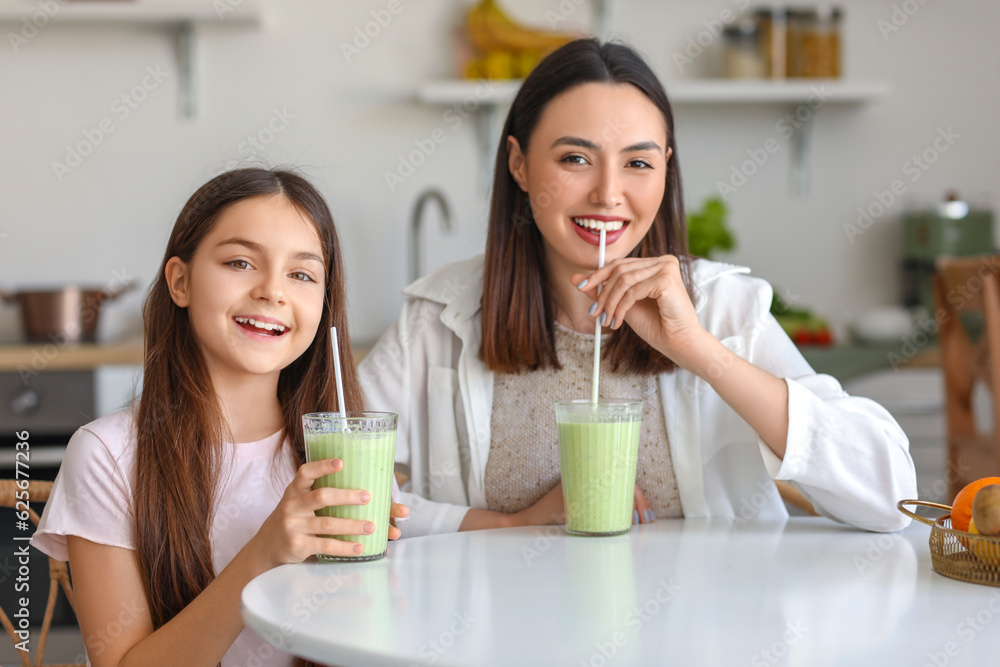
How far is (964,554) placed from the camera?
0.99 m

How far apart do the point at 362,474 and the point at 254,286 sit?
31 centimetres

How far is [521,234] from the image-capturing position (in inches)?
61.2

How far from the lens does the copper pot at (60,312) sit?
2.78 m

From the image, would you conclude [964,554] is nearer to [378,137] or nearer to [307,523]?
[307,523]

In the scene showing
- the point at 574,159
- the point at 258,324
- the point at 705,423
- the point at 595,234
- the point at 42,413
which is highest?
the point at 574,159

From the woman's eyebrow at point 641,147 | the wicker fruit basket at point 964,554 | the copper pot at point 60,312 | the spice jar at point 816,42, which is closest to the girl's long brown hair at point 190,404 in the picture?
the woman's eyebrow at point 641,147

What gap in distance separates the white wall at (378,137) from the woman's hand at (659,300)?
1.84m

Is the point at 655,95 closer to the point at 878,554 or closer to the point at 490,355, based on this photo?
the point at 490,355

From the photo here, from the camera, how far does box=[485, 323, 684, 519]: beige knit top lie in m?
1.43
